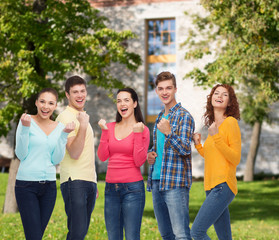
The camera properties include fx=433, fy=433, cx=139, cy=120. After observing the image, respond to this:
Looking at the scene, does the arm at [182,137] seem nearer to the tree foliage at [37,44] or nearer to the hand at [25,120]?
the hand at [25,120]

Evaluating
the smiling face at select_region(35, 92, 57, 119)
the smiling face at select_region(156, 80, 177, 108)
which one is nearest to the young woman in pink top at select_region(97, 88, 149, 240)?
the smiling face at select_region(156, 80, 177, 108)

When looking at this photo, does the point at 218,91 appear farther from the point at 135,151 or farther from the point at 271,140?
the point at 271,140

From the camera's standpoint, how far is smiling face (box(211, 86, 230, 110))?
508cm

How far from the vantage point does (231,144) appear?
482 cm

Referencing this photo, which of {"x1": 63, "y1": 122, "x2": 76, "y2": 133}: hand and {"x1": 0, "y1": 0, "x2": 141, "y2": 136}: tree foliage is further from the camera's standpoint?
{"x1": 0, "y1": 0, "x2": 141, "y2": 136}: tree foliage

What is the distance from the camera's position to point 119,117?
4.85m

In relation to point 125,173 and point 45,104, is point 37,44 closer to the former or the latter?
point 45,104

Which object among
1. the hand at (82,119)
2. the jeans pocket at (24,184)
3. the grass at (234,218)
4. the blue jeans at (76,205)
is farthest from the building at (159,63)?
the jeans pocket at (24,184)

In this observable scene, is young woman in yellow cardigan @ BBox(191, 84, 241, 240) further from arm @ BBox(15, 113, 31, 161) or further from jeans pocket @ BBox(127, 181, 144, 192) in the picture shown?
arm @ BBox(15, 113, 31, 161)

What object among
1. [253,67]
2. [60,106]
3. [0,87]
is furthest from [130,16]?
[253,67]

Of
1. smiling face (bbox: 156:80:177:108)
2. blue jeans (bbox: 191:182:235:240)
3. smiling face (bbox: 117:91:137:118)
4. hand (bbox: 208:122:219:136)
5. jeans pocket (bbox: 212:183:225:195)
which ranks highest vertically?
smiling face (bbox: 156:80:177:108)

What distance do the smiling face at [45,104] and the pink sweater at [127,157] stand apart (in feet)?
2.42

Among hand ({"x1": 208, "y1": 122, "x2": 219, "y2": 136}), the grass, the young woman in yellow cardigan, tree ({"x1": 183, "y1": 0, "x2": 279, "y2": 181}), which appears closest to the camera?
the young woman in yellow cardigan

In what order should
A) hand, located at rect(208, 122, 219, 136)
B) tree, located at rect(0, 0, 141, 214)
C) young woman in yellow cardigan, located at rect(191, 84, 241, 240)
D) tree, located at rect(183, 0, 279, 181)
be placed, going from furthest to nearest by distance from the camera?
tree, located at rect(0, 0, 141, 214) → tree, located at rect(183, 0, 279, 181) → hand, located at rect(208, 122, 219, 136) → young woman in yellow cardigan, located at rect(191, 84, 241, 240)
